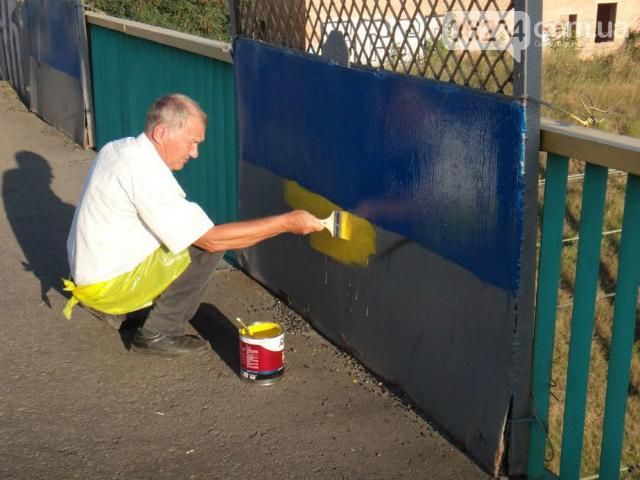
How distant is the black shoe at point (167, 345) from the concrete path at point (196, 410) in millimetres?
55

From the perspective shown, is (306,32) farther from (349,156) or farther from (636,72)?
(636,72)

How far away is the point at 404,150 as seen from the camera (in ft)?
13.0

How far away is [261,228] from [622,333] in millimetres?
1820

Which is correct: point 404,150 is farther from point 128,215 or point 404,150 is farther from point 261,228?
point 128,215

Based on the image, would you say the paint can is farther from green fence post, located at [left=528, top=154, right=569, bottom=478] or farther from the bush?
the bush

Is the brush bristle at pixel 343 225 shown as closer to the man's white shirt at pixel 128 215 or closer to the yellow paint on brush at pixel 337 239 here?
the yellow paint on brush at pixel 337 239

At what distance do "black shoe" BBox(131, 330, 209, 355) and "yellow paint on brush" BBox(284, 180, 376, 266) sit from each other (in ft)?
2.65

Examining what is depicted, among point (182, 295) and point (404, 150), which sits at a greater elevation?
point (404, 150)

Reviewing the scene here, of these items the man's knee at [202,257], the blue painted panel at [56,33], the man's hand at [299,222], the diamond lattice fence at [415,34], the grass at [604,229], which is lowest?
the grass at [604,229]

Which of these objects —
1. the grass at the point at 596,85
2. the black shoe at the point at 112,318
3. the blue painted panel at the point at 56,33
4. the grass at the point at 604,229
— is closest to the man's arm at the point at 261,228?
the black shoe at the point at 112,318

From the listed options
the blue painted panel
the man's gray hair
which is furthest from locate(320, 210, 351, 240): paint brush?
the blue painted panel

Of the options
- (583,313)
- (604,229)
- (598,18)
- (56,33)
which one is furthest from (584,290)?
(598,18)

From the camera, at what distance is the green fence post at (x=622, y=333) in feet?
9.98

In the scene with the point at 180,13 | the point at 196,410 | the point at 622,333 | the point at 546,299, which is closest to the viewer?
the point at 622,333
